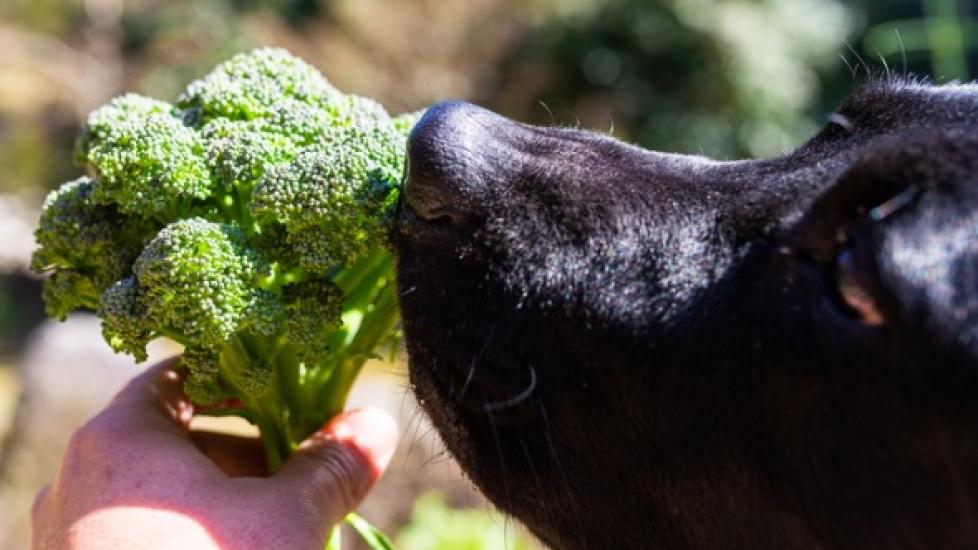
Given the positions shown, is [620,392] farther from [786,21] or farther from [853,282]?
[786,21]

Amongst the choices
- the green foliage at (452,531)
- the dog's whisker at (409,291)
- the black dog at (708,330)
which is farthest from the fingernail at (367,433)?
the green foliage at (452,531)

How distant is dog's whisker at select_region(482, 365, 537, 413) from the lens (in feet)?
5.78

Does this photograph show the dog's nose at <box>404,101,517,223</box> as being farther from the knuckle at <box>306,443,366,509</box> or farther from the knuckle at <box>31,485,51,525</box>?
the knuckle at <box>31,485,51,525</box>

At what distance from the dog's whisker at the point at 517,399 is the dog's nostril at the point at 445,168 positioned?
0.29 meters

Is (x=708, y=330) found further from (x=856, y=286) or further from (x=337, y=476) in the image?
(x=337, y=476)

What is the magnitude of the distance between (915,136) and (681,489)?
65 centimetres

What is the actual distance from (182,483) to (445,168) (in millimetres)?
668

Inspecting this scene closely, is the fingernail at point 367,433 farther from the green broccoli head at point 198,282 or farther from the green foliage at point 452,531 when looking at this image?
the green foliage at point 452,531

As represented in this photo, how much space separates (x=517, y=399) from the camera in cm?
176

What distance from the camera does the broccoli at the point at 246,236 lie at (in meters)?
1.72

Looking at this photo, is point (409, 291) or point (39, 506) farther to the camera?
point (39, 506)

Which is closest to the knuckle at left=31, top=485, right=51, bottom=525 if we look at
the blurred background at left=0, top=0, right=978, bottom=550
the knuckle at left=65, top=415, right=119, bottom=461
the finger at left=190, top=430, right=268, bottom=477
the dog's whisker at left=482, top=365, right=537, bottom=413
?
the knuckle at left=65, top=415, right=119, bottom=461

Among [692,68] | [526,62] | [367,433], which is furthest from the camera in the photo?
[526,62]

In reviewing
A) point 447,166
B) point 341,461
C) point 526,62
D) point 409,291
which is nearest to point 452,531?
point 341,461
